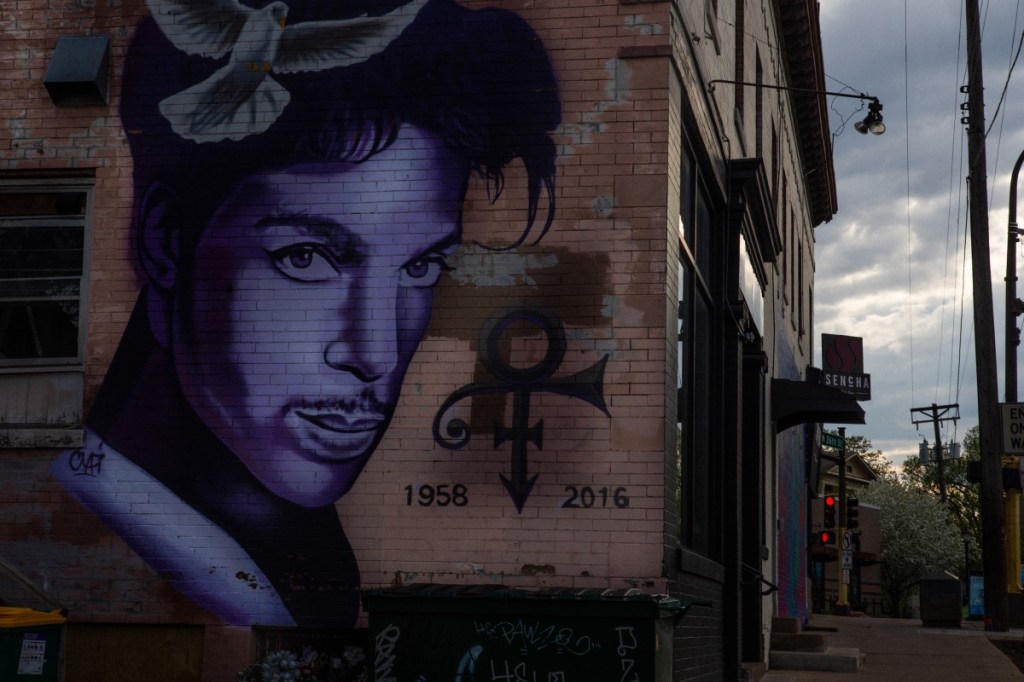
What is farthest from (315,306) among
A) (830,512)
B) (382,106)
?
(830,512)

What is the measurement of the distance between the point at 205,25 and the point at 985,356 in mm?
18127

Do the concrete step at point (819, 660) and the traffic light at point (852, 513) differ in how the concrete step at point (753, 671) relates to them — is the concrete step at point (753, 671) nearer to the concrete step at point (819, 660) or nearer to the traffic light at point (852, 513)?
the concrete step at point (819, 660)

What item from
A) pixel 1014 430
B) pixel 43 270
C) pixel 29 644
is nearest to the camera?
pixel 29 644

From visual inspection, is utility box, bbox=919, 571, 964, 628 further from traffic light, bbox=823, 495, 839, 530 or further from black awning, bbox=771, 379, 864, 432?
traffic light, bbox=823, 495, 839, 530

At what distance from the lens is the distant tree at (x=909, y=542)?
6819 centimetres

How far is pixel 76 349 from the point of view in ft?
34.9

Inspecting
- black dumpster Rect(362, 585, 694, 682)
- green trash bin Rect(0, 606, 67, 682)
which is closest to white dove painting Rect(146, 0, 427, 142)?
green trash bin Rect(0, 606, 67, 682)

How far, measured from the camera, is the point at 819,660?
1678 cm

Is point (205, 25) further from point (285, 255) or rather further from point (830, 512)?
point (830, 512)

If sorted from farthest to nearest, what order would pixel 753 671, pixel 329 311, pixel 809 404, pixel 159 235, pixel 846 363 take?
pixel 846 363 → pixel 809 404 → pixel 753 671 → pixel 159 235 → pixel 329 311

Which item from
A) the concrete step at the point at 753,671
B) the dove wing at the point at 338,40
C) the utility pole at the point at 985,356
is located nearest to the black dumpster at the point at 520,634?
the dove wing at the point at 338,40

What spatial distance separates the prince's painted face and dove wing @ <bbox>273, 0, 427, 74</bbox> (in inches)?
33.5

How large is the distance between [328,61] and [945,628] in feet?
69.3

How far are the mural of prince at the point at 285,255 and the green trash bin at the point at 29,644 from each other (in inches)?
56.5
